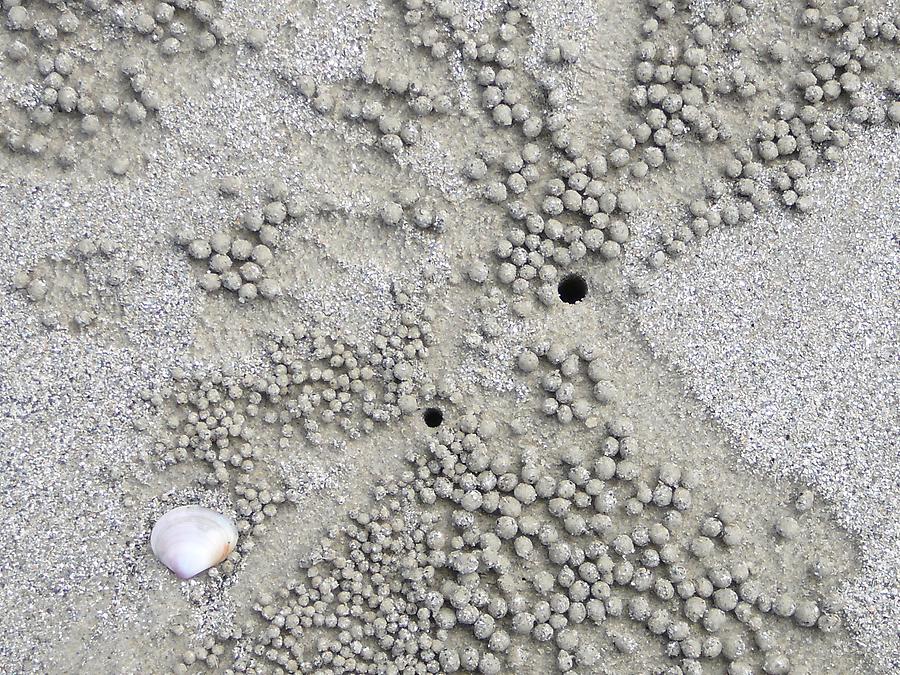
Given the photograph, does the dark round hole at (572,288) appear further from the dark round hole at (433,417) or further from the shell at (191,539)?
the shell at (191,539)

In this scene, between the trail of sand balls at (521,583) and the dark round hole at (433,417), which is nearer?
the trail of sand balls at (521,583)

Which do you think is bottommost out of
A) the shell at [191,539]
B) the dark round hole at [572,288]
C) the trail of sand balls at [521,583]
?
the shell at [191,539]

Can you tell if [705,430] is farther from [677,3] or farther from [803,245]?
[677,3]

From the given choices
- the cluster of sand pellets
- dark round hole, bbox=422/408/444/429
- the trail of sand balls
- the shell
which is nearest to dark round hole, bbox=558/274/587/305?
the cluster of sand pellets

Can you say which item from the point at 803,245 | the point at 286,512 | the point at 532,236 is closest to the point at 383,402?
the point at 286,512

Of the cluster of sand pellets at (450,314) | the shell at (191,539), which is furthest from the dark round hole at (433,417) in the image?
the shell at (191,539)

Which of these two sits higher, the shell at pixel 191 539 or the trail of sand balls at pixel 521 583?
the trail of sand balls at pixel 521 583

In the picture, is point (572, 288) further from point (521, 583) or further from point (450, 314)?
point (521, 583)

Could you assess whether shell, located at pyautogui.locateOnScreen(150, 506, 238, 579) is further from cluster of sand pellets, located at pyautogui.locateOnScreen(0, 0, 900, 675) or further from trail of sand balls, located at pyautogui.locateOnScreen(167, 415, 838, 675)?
trail of sand balls, located at pyautogui.locateOnScreen(167, 415, 838, 675)
